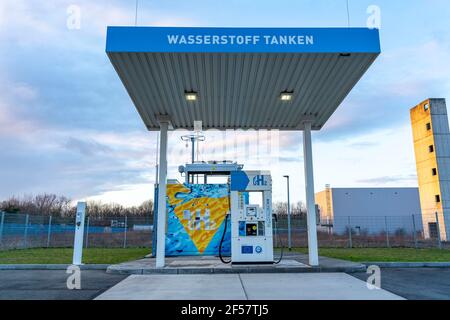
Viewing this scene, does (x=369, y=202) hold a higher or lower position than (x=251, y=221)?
higher

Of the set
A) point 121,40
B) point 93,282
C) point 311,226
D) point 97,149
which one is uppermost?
point 97,149

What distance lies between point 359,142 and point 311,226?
18.4 meters

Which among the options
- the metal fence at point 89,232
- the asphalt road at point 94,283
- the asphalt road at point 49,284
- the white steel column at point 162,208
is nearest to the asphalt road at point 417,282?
the asphalt road at point 94,283

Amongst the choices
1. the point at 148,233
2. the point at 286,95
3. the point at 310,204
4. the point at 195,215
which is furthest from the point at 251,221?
the point at 148,233

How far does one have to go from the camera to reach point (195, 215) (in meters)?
13.7

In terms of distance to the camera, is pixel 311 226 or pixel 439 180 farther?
pixel 439 180

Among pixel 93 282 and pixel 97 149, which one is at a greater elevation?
pixel 97 149

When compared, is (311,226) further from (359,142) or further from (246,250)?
(359,142)

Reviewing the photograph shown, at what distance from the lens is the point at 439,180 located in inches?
1372

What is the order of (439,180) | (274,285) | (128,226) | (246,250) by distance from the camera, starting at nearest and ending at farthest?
(274,285) → (246,250) → (128,226) → (439,180)

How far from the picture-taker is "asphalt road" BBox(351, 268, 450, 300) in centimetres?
571

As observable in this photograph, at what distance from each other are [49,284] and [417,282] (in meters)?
8.03

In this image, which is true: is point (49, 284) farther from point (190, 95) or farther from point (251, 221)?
point (190, 95)
